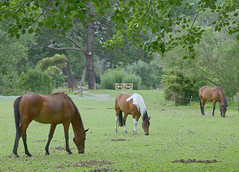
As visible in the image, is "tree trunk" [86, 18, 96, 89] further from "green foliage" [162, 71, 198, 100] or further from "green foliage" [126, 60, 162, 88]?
"green foliage" [162, 71, 198, 100]

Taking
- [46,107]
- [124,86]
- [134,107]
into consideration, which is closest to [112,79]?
[124,86]

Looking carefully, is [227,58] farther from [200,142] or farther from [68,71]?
[68,71]

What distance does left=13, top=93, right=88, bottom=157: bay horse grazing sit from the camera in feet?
28.3

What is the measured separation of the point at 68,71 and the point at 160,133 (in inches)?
1976

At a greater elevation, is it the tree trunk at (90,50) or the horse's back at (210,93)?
the tree trunk at (90,50)

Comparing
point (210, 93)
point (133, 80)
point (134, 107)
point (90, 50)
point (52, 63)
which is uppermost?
point (90, 50)

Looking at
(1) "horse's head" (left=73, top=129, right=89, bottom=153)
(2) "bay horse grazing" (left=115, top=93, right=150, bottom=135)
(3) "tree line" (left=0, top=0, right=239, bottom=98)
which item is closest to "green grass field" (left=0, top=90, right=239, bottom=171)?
(1) "horse's head" (left=73, top=129, right=89, bottom=153)

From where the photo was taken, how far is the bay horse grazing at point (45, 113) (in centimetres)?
862

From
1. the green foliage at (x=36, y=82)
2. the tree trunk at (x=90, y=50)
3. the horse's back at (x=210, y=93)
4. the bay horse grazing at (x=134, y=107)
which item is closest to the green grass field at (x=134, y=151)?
the bay horse grazing at (x=134, y=107)

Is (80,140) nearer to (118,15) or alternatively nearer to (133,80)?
(118,15)

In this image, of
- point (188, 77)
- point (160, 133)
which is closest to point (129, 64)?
point (188, 77)

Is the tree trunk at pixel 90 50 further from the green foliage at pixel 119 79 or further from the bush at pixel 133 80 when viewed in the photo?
the bush at pixel 133 80

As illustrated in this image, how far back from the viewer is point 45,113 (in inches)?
356

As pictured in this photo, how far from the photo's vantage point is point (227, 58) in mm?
27266
